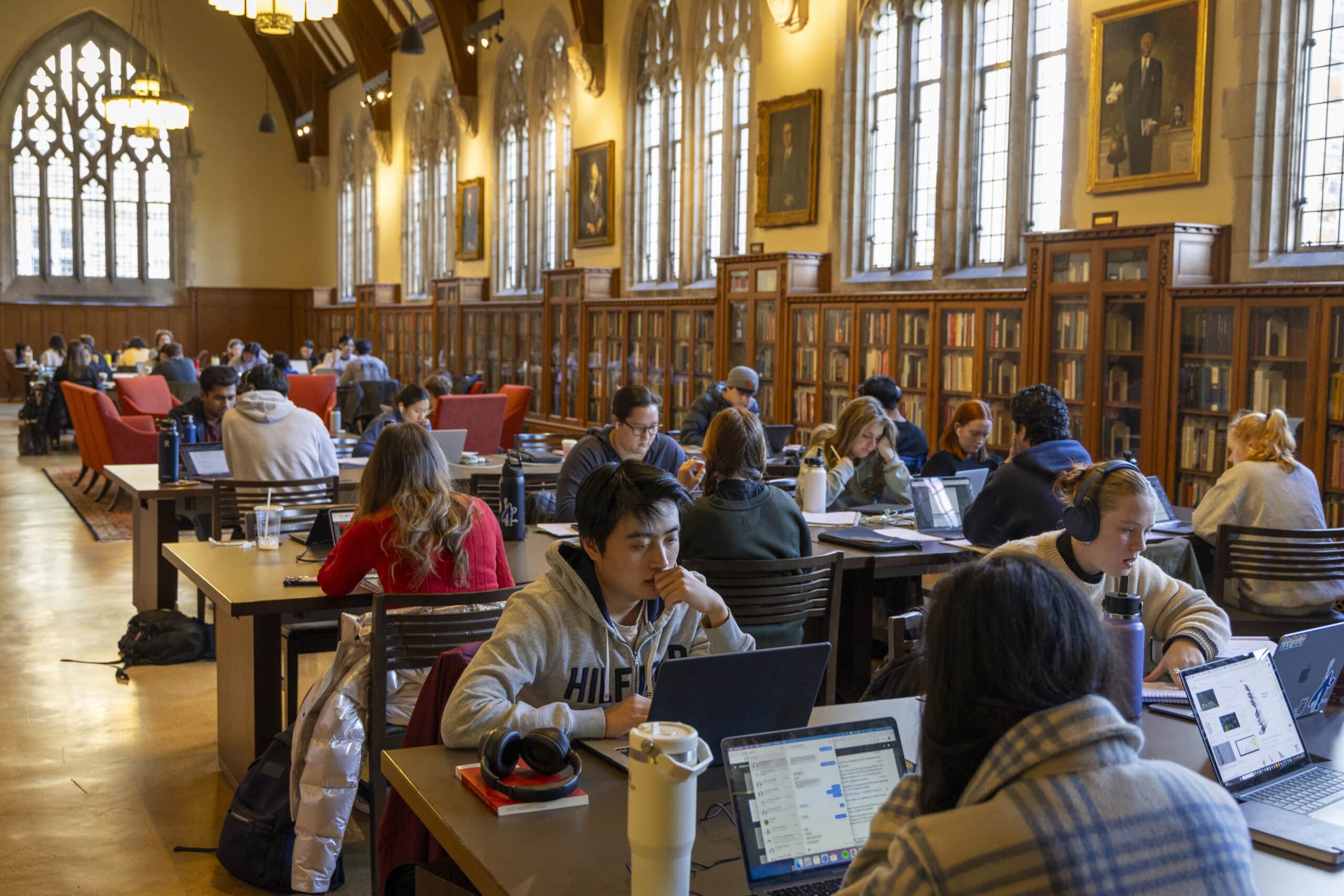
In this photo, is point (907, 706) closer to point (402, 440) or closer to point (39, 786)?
point (402, 440)

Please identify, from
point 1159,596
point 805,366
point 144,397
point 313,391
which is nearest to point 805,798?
point 1159,596

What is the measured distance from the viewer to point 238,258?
Answer: 23.8 meters

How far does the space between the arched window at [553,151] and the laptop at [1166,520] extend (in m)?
10.8

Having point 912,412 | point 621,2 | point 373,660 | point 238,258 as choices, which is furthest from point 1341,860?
point 238,258

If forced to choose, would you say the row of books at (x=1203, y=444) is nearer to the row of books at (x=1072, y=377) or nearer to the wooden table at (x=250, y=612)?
the row of books at (x=1072, y=377)

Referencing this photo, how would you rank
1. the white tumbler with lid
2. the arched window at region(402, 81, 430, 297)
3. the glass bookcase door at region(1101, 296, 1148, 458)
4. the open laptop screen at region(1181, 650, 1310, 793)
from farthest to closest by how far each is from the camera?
1. the arched window at region(402, 81, 430, 297)
2. the glass bookcase door at region(1101, 296, 1148, 458)
3. the open laptop screen at region(1181, 650, 1310, 793)
4. the white tumbler with lid

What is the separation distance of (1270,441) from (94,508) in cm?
870

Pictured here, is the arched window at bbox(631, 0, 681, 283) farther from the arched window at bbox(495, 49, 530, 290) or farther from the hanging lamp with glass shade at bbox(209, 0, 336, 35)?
the hanging lamp with glass shade at bbox(209, 0, 336, 35)

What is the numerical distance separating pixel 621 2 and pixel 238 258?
1281cm

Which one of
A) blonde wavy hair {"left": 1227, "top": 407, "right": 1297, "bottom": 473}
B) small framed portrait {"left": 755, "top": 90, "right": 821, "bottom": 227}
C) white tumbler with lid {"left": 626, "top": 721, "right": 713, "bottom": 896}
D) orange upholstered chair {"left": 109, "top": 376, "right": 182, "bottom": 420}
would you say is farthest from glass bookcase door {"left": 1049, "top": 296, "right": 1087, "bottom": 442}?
orange upholstered chair {"left": 109, "top": 376, "right": 182, "bottom": 420}

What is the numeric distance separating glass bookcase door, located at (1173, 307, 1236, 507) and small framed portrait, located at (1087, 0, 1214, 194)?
1.06 metres

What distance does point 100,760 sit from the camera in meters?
4.35

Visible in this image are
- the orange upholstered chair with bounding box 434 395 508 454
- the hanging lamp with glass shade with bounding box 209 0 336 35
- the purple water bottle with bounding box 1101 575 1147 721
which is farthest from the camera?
the orange upholstered chair with bounding box 434 395 508 454

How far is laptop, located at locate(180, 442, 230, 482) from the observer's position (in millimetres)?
6059
